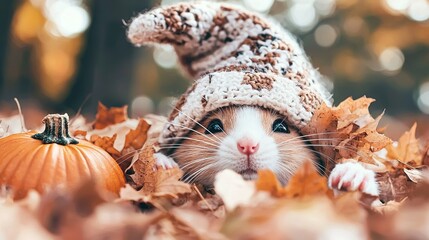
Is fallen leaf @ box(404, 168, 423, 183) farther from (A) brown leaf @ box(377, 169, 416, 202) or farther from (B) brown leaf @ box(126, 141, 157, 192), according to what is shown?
(B) brown leaf @ box(126, 141, 157, 192)

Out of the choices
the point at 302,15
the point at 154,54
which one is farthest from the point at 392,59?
the point at 154,54

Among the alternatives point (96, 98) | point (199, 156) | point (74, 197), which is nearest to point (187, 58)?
point (199, 156)

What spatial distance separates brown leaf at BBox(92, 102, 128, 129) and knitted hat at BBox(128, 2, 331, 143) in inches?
22.1

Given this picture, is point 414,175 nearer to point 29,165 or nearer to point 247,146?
→ point 247,146

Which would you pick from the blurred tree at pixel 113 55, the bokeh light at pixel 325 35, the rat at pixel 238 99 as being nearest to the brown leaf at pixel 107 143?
the rat at pixel 238 99

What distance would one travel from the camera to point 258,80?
7.42 feet

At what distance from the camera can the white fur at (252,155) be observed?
206cm

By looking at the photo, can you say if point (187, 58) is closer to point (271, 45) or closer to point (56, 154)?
point (271, 45)

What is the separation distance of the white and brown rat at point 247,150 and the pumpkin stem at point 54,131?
0.35 m

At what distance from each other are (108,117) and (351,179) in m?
1.67

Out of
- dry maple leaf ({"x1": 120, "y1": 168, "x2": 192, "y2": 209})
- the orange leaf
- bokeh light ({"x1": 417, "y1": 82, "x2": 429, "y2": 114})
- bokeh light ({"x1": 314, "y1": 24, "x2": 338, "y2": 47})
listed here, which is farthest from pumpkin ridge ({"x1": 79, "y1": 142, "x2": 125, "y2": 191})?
bokeh light ({"x1": 417, "y1": 82, "x2": 429, "y2": 114})

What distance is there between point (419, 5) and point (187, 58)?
9689 mm

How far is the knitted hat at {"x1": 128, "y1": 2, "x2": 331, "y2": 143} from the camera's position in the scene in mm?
2244

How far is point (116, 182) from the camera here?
2.08 m
